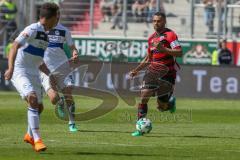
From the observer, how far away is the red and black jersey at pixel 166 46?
16547 mm

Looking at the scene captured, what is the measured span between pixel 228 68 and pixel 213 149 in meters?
14.6

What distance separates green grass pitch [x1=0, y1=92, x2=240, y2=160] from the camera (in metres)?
13.0

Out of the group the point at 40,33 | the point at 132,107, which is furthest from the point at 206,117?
the point at 40,33

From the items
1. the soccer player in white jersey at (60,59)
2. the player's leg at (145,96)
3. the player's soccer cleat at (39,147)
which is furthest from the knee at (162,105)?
the player's soccer cleat at (39,147)

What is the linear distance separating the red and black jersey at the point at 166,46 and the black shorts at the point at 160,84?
201 millimetres

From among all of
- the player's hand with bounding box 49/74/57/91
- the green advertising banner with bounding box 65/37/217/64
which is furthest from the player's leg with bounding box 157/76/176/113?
the green advertising banner with bounding box 65/37/217/64

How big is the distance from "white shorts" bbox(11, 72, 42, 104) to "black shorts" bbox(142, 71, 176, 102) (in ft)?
12.9

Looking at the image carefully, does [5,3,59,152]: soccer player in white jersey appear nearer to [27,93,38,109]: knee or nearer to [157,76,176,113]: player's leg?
[27,93,38,109]: knee

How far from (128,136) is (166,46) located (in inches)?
79.9

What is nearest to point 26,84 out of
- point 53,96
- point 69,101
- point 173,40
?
point 53,96

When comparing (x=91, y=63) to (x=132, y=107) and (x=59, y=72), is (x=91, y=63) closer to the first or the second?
(x=132, y=107)

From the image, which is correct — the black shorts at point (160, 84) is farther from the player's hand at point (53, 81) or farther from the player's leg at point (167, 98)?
the player's hand at point (53, 81)

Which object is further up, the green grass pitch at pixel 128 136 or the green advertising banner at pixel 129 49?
the green grass pitch at pixel 128 136

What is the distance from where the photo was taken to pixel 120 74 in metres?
28.6
